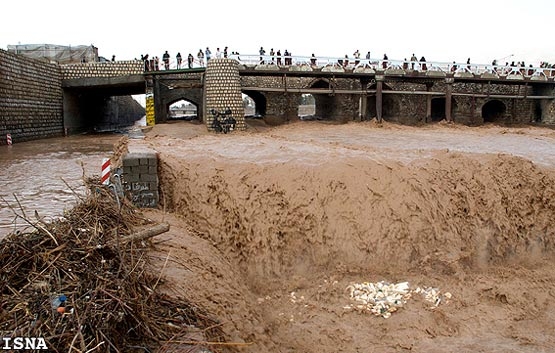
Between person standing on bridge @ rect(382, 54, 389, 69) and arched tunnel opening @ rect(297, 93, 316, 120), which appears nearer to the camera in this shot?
person standing on bridge @ rect(382, 54, 389, 69)

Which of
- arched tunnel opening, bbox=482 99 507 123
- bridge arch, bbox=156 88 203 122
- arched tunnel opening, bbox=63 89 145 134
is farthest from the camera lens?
arched tunnel opening, bbox=482 99 507 123

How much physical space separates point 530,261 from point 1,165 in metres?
14.5

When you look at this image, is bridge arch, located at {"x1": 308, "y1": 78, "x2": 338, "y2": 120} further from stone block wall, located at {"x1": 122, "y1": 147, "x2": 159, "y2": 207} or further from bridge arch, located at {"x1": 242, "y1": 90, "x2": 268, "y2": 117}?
stone block wall, located at {"x1": 122, "y1": 147, "x2": 159, "y2": 207}

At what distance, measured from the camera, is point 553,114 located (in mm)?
26344

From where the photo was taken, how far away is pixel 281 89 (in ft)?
71.6

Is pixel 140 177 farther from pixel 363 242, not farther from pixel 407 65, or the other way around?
pixel 407 65

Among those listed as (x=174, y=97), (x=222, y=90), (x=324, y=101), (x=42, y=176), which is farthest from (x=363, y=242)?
(x=324, y=101)

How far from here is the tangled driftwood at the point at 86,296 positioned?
3.20 meters

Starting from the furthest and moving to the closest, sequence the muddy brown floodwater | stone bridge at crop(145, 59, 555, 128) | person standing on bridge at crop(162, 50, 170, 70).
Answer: person standing on bridge at crop(162, 50, 170, 70), stone bridge at crop(145, 59, 555, 128), the muddy brown floodwater

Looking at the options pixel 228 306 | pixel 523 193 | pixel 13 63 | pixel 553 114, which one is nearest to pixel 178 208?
pixel 228 306

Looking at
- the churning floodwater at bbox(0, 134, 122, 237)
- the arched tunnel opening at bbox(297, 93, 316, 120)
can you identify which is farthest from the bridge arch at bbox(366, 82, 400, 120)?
the arched tunnel opening at bbox(297, 93, 316, 120)

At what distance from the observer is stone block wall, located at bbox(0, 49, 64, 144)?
1719 centimetres

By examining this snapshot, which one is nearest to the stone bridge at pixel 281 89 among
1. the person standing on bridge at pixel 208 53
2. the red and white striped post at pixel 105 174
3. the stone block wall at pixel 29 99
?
the stone block wall at pixel 29 99

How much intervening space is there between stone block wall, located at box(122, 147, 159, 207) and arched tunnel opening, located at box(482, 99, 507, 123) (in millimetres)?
26996
